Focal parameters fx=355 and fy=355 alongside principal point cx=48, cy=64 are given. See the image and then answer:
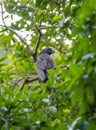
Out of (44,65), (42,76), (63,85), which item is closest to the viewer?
(63,85)

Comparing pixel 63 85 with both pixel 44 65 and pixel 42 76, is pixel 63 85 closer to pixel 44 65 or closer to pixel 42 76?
pixel 42 76

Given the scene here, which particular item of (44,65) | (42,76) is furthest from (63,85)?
(44,65)

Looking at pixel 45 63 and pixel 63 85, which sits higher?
pixel 45 63

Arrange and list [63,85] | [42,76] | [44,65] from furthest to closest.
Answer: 1. [44,65]
2. [42,76]
3. [63,85]

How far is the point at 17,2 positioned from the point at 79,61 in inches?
148

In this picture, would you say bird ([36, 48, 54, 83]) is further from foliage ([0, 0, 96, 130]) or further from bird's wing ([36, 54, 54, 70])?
foliage ([0, 0, 96, 130])

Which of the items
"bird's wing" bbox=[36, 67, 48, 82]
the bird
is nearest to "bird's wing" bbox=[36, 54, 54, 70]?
the bird

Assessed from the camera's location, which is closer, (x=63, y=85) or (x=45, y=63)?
(x=63, y=85)

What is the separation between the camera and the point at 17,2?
16.1 ft

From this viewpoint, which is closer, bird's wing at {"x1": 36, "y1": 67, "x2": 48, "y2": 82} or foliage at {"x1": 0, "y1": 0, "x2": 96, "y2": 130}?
foliage at {"x1": 0, "y1": 0, "x2": 96, "y2": 130}

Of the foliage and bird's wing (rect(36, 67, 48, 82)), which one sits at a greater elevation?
bird's wing (rect(36, 67, 48, 82))

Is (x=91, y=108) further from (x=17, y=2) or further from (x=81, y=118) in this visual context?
(x=17, y=2)

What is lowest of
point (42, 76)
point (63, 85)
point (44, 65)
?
point (63, 85)

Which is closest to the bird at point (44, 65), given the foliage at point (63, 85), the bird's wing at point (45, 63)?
the bird's wing at point (45, 63)
